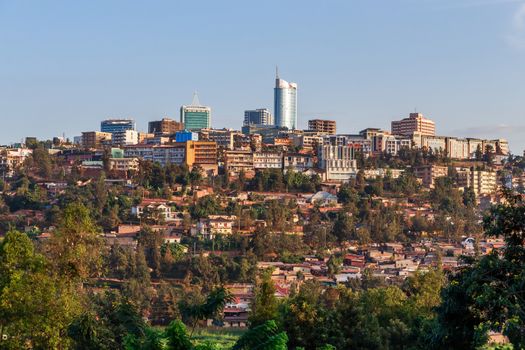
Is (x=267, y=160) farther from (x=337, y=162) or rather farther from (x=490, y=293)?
(x=490, y=293)

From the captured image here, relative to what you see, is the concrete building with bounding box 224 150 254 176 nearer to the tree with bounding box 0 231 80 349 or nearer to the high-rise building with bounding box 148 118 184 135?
the high-rise building with bounding box 148 118 184 135

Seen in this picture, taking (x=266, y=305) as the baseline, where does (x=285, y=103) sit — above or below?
above

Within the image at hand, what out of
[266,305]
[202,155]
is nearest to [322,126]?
[202,155]

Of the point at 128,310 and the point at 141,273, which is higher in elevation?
the point at 128,310

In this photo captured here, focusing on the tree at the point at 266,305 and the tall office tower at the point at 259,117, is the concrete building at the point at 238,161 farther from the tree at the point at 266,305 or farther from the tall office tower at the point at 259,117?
the tall office tower at the point at 259,117

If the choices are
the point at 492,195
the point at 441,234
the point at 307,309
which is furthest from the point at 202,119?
the point at 307,309

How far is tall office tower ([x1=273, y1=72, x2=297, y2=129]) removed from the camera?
11556 centimetres

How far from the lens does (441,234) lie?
48406mm

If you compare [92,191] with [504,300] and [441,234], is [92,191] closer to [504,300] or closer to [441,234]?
[441,234]

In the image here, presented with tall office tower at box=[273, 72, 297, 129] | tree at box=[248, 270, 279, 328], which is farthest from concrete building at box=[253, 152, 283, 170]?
tall office tower at box=[273, 72, 297, 129]

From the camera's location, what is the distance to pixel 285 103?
11681 cm

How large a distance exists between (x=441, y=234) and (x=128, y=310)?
3585 cm

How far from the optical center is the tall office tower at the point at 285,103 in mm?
115562

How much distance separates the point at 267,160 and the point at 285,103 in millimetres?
59061
